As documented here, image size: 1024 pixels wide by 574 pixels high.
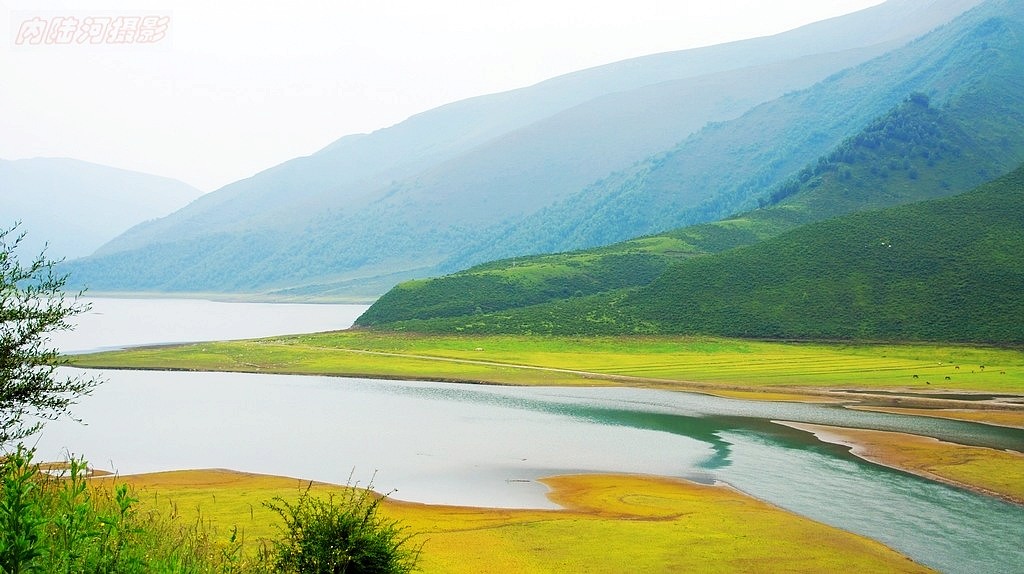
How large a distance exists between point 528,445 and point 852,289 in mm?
100230

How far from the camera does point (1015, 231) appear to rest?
5802 inches

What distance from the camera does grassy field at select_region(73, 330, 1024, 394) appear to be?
300ft

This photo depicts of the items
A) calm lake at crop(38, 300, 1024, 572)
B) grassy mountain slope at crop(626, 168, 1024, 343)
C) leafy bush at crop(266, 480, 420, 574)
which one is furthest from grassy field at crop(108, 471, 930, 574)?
grassy mountain slope at crop(626, 168, 1024, 343)

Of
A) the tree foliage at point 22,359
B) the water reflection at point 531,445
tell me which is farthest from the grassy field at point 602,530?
the tree foliage at point 22,359

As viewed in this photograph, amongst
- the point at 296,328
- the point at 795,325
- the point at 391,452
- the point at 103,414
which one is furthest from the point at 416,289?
the point at 391,452

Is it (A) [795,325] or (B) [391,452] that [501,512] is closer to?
(B) [391,452]

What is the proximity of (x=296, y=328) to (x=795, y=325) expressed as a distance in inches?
3906

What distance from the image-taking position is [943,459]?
4994 cm

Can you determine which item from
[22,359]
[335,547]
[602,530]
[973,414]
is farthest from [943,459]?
[22,359]

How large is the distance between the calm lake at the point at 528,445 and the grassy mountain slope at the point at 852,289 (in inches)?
2091

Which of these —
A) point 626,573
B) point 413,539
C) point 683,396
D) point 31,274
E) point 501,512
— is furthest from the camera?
point 683,396

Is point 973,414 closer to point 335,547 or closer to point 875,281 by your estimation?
point 335,547

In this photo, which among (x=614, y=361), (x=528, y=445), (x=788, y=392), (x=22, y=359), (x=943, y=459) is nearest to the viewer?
(x=22, y=359)

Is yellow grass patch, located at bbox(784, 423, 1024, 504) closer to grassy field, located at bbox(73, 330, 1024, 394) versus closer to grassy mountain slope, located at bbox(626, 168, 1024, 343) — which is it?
grassy field, located at bbox(73, 330, 1024, 394)
